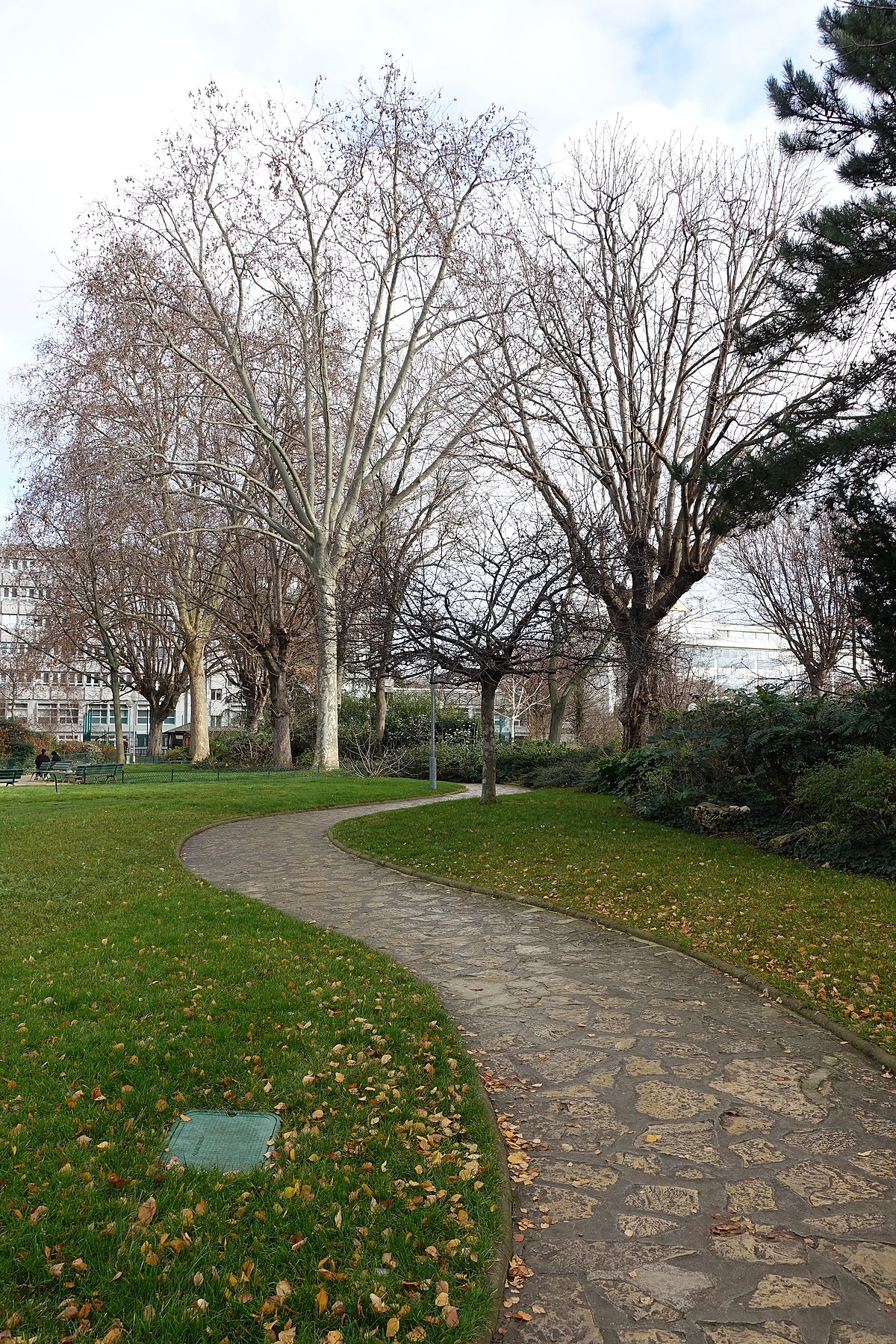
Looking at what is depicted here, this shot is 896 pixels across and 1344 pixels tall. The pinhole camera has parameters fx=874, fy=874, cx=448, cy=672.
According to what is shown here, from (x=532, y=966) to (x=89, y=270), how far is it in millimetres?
23902

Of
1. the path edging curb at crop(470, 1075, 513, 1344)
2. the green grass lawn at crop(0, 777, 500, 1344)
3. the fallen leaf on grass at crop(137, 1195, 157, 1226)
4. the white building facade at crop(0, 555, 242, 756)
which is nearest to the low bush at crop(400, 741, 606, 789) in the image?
the white building facade at crop(0, 555, 242, 756)

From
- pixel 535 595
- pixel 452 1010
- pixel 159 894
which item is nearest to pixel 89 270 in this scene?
pixel 535 595

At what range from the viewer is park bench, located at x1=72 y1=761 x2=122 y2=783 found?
26.6m

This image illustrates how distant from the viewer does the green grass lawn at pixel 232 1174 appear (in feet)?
10.5

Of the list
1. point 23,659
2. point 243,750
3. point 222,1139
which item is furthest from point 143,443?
point 222,1139

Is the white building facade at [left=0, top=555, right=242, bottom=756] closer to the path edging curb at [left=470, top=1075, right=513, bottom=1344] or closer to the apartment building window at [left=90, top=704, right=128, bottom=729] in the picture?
the apartment building window at [left=90, top=704, right=128, bottom=729]

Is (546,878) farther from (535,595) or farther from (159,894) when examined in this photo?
(535,595)

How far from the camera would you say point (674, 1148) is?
14.8ft

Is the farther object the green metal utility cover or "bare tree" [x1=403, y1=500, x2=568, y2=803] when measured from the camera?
"bare tree" [x1=403, y1=500, x2=568, y2=803]

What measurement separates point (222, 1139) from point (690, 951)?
16.4 feet

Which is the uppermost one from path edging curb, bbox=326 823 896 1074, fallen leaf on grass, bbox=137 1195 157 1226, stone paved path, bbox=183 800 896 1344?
fallen leaf on grass, bbox=137 1195 157 1226

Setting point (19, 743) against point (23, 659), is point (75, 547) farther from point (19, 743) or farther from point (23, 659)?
point (23, 659)

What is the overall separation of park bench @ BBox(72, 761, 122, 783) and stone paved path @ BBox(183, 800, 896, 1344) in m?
20.3

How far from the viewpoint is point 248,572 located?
3362 cm
